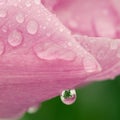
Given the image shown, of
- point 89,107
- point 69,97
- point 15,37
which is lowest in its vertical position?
point 89,107

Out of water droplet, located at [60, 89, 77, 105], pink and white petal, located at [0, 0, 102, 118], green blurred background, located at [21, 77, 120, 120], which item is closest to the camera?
pink and white petal, located at [0, 0, 102, 118]

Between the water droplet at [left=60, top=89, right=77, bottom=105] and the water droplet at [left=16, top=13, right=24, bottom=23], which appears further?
the water droplet at [left=60, top=89, right=77, bottom=105]

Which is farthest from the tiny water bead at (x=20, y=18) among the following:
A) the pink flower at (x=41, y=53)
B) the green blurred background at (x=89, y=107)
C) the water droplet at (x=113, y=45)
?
the green blurred background at (x=89, y=107)

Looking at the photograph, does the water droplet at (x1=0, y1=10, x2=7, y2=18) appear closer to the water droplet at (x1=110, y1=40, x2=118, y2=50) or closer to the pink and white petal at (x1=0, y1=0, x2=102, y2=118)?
the pink and white petal at (x1=0, y1=0, x2=102, y2=118)

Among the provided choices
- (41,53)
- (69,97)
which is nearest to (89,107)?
(69,97)

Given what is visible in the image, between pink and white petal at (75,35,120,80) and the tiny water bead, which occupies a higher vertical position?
the tiny water bead

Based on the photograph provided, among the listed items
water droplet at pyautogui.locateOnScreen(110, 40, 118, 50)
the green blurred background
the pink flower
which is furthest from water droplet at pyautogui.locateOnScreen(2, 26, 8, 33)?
the green blurred background

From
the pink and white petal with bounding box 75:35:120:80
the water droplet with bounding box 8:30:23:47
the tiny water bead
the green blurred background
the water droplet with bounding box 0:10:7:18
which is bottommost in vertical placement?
the green blurred background

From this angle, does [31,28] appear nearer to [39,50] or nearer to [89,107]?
[39,50]
